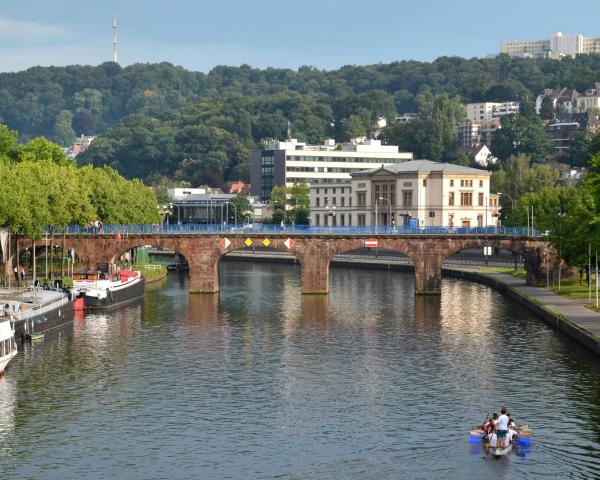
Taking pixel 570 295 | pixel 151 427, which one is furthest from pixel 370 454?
pixel 570 295

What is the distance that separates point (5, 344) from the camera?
Result: 316 ft

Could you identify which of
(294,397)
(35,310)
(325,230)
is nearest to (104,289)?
(35,310)

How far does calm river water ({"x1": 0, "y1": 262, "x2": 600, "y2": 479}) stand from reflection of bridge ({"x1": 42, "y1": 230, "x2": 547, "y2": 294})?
23460 millimetres

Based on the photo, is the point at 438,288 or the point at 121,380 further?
the point at 438,288

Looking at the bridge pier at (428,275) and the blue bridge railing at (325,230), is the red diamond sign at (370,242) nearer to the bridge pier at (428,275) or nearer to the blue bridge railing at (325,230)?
the blue bridge railing at (325,230)

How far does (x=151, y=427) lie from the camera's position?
7919 centimetres

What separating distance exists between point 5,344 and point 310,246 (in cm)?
7384

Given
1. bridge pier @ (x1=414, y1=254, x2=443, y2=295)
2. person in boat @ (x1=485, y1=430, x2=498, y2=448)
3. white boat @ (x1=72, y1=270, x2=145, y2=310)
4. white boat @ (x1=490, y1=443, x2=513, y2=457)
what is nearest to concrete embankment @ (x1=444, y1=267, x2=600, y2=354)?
bridge pier @ (x1=414, y1=254, x2=443, y2=295)

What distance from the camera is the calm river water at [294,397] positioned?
232ft

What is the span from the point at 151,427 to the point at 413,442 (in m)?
18.9

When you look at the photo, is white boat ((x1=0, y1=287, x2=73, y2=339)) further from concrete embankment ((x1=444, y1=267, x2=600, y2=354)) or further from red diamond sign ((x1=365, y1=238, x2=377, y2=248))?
concrete embankment ((x1=444, y1=267, x2=600, y2=354))

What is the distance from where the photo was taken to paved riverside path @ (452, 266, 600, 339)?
4497 inches

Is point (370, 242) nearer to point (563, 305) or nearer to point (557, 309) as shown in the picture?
point (563, 305)

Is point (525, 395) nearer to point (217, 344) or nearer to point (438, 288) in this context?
point (217, 344)
